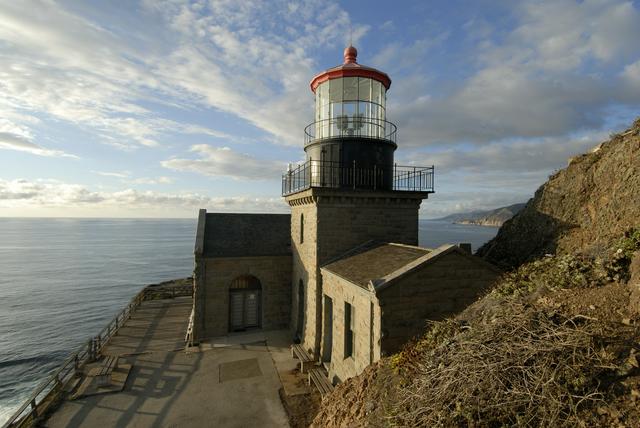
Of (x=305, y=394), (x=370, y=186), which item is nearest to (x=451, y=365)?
(x=305, y=394)

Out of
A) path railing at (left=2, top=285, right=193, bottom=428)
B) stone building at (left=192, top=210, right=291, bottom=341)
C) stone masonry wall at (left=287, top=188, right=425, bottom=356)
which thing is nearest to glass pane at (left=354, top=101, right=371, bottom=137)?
stone masonry wall at (left=287, top=188, right=425, bottom=356)

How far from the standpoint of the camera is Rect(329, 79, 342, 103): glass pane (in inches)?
587

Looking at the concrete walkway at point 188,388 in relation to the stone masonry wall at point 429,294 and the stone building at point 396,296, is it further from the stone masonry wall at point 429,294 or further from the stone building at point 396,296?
the stone masonry wall at point 429,294

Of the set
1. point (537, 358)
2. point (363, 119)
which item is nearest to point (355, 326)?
point (537, 358)

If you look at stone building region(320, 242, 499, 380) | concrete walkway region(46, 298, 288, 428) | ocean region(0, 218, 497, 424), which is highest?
stone building region(320, 242, 499, 380)

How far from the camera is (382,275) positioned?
33.7ft

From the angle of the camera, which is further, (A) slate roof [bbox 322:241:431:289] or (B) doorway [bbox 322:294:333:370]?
(B) doorway [bbox 322:294:333:370]

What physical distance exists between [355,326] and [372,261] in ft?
7.92

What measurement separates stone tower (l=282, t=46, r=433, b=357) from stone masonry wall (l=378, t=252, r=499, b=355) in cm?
486

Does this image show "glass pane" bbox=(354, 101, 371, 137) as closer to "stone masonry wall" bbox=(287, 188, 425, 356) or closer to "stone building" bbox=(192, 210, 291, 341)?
"stone masonry wall" bbox=(287, 188, 425, 356)

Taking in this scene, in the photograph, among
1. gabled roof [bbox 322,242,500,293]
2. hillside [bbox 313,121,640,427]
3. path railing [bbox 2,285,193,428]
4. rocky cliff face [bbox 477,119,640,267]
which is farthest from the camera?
path railing [bbox 2,285,193,428]

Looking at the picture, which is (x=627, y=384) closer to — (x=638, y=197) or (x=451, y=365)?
(x=451, y=365)

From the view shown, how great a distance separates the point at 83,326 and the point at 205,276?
1074 inches

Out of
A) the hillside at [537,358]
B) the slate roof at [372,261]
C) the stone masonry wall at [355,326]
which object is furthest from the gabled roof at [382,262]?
the hillside at [537,358]
